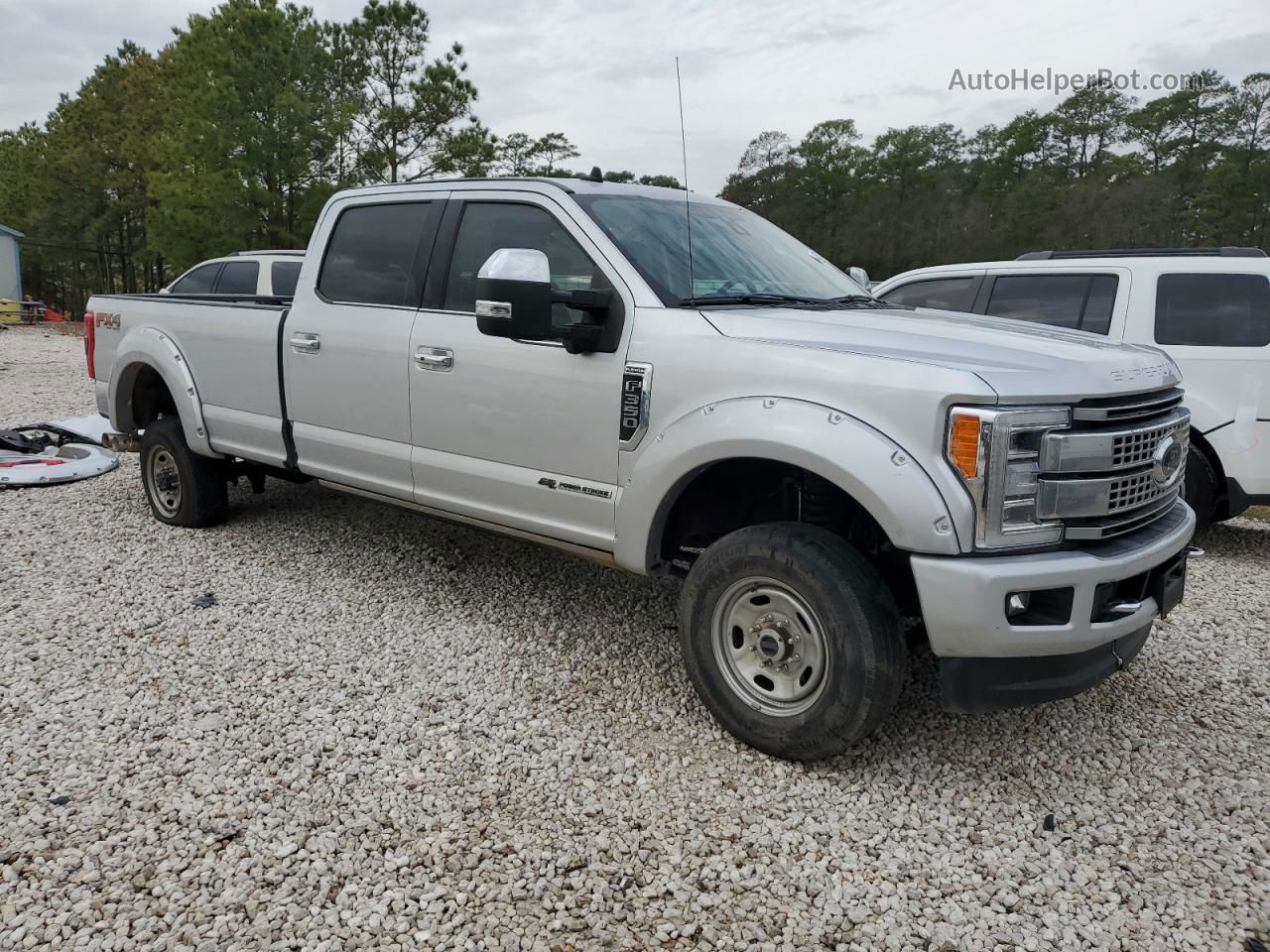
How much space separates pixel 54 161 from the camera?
36.7 meters

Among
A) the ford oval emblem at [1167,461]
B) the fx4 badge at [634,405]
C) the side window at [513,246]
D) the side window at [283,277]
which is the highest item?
the side window at [283,277]

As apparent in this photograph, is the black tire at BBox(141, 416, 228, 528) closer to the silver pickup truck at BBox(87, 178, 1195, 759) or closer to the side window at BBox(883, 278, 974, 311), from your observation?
the silver pickup truck at BBox(87, 178, 1195, 759)

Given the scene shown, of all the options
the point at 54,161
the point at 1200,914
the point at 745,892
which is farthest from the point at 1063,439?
the point at 54,161

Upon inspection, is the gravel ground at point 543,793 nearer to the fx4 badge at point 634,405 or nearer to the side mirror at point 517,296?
the fx4 badge at point 634,405

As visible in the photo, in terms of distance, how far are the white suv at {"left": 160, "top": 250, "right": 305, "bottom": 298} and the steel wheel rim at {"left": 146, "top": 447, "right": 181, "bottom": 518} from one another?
529 cm

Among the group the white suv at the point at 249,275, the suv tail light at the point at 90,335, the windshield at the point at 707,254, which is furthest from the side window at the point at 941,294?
the white suv at the point at 249,275

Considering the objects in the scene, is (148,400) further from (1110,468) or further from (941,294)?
(1110,468)

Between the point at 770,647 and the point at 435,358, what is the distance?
1.97 metres

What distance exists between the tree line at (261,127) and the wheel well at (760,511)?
68.7ft

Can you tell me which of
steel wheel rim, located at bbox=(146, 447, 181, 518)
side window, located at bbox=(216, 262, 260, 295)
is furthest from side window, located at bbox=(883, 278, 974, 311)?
side window, located at bbox=(216, 262, 260, 295)

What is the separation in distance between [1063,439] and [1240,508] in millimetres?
3768

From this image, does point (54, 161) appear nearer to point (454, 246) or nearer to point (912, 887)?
point (454, 246)

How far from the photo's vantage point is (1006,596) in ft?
8.50

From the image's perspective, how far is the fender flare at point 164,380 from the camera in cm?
532
